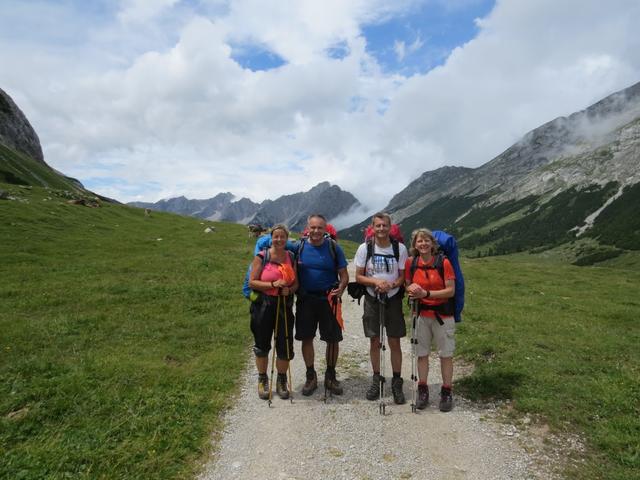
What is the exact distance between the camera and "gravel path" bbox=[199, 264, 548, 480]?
6.89m

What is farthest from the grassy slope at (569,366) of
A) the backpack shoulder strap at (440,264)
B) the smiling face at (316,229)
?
the smiling face at (316,229)

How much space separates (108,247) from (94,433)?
96.4 ft

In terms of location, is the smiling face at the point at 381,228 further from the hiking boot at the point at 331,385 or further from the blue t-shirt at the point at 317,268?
the hiking boot at the point at 331,385

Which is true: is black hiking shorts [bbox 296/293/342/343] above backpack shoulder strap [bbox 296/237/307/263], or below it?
below

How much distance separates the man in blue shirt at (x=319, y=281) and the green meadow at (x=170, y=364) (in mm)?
2747

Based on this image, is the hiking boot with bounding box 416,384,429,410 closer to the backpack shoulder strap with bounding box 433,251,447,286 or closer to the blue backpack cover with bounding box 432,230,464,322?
the blue backpack cover with bounding box 432,230,464,322

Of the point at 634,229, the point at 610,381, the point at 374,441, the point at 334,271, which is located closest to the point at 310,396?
the point at 374,441

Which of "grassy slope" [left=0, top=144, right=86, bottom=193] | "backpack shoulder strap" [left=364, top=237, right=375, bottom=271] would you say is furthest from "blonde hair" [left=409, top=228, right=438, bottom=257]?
"grassy slope" [left=0, top=144, right=86, bottom=193]

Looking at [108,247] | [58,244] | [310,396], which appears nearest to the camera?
[310,396]

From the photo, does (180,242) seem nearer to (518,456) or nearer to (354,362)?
(354,362)

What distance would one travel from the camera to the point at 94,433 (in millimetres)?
7570

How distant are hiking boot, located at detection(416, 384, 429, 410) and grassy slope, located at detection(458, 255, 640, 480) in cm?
146

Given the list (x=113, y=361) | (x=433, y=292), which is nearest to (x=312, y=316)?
(x=433, y=292)

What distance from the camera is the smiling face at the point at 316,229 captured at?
9258mm
